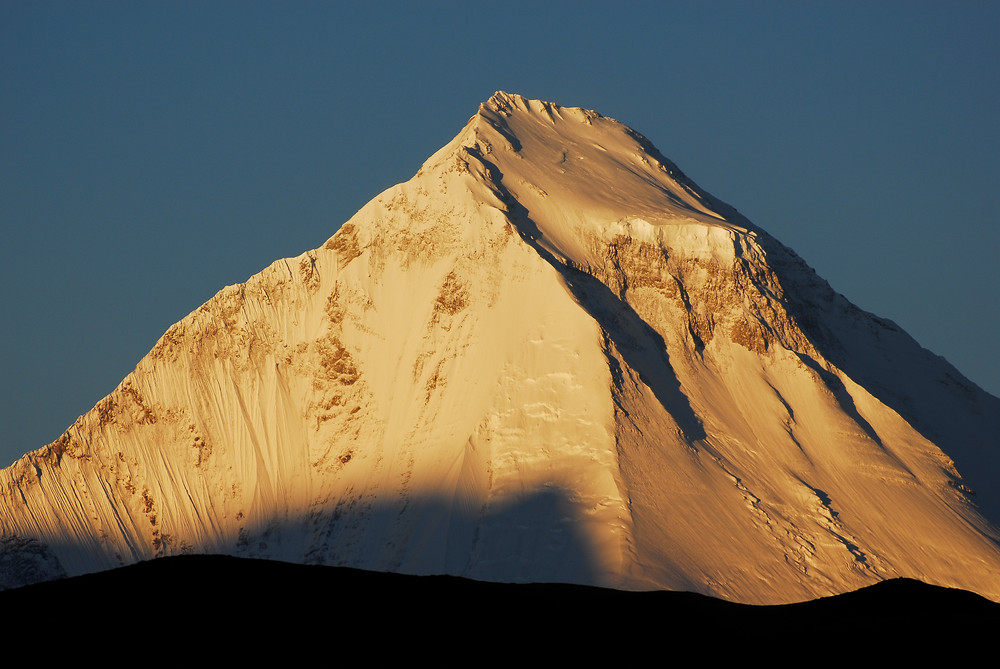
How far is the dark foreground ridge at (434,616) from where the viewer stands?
163 feet

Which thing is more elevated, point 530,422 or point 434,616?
point 530,422

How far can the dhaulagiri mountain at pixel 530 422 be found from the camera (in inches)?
5896

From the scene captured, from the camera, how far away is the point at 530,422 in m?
161

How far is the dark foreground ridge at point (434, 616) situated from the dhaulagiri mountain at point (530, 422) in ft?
263

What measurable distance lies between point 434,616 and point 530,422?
108858mm

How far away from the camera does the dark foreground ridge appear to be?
4956 centimetres

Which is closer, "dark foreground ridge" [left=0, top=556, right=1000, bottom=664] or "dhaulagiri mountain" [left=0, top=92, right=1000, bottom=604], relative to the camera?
"dark foreground ridge" [left=0, top=556, right=1000, bottom=664]

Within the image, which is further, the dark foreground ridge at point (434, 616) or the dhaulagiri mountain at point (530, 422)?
the dhaulagiri mountain at point (530, 422)

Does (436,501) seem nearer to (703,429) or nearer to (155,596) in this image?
(703,429)

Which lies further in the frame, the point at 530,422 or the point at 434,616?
the point at 530,422

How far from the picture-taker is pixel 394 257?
182875 millimetres

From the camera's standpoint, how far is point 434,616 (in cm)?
5241

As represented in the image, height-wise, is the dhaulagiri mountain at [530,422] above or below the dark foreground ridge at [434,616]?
above

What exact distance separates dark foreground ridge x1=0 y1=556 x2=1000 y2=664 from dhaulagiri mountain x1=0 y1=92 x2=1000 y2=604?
80150 millimetres
